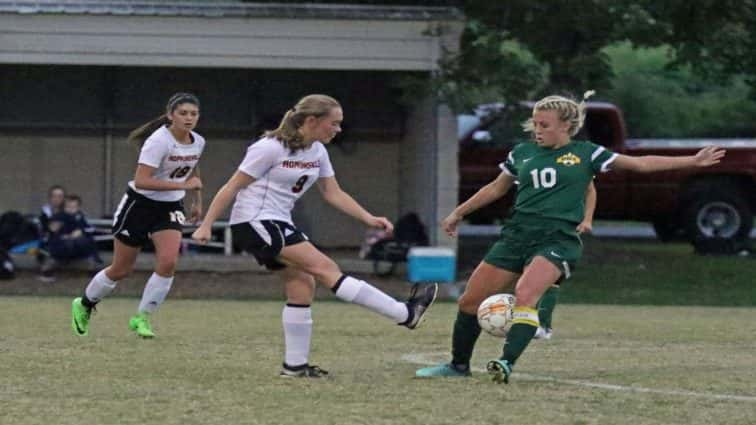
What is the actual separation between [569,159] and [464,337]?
1120mm

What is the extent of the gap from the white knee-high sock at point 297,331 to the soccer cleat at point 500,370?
1.01 meters

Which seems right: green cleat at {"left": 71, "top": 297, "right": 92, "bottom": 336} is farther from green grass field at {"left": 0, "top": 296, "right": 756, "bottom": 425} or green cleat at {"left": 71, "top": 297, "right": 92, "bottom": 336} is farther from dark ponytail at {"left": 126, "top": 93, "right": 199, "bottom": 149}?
dark ponytail at {"left": 126, "top": 93, "right": 199, "bottom": 149}

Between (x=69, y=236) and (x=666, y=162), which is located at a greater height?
(x=666, y=162)

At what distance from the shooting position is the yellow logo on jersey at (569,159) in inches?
336

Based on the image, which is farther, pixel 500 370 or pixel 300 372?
pixel 300 372

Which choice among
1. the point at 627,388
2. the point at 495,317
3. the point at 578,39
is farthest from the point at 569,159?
the point at 578,39

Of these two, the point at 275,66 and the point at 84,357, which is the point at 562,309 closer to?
the point at 275,66

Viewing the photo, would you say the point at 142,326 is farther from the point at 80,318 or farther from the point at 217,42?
the point at 217,42

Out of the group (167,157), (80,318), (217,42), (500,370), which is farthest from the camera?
(217,42)

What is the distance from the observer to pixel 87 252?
65.4 feet

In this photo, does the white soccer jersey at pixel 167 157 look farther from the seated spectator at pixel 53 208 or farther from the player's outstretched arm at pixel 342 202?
the seated spectator at pixel 53 208

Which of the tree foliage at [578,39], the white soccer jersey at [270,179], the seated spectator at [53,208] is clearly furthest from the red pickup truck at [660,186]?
the white soccer jersey at [270,179]

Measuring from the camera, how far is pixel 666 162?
8.40 metres

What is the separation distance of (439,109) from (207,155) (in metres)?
4.05
